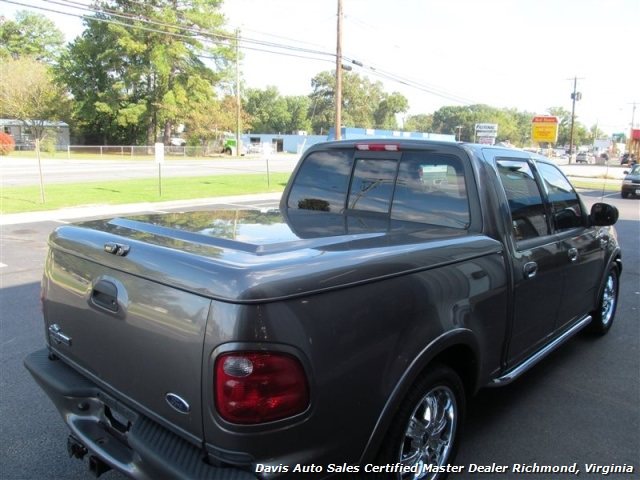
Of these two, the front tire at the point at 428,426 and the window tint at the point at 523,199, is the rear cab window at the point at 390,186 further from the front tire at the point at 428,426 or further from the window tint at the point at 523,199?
the front tire at the point at 428,426

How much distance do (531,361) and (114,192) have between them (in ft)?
55.8

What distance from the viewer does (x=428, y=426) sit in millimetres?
2537

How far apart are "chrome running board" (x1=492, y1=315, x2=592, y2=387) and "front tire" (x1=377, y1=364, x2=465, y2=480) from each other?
1.55ft

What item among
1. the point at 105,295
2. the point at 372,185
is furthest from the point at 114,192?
the point at 105,295

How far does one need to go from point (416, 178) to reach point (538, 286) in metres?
1.08

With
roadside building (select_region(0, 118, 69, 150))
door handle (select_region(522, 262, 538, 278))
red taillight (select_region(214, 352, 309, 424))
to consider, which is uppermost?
roadside building (select_region(0, 118, 69, 150))

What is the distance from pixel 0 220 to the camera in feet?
39.3

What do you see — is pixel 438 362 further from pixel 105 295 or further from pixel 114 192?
pixel 114 192

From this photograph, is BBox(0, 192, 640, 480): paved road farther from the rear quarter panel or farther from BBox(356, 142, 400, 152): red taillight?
BBox(356, 142, 400, 152): red taillight

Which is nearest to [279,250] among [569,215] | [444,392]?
[444,392]

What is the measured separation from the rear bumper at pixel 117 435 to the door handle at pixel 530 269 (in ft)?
7.02

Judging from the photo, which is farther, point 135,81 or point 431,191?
point 135,81

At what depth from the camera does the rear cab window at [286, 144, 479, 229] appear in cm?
317

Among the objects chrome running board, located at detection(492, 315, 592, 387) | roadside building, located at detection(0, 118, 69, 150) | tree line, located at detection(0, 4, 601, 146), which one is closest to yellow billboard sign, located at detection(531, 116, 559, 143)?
tree line, located at detection(0, 4, 601, 146)
